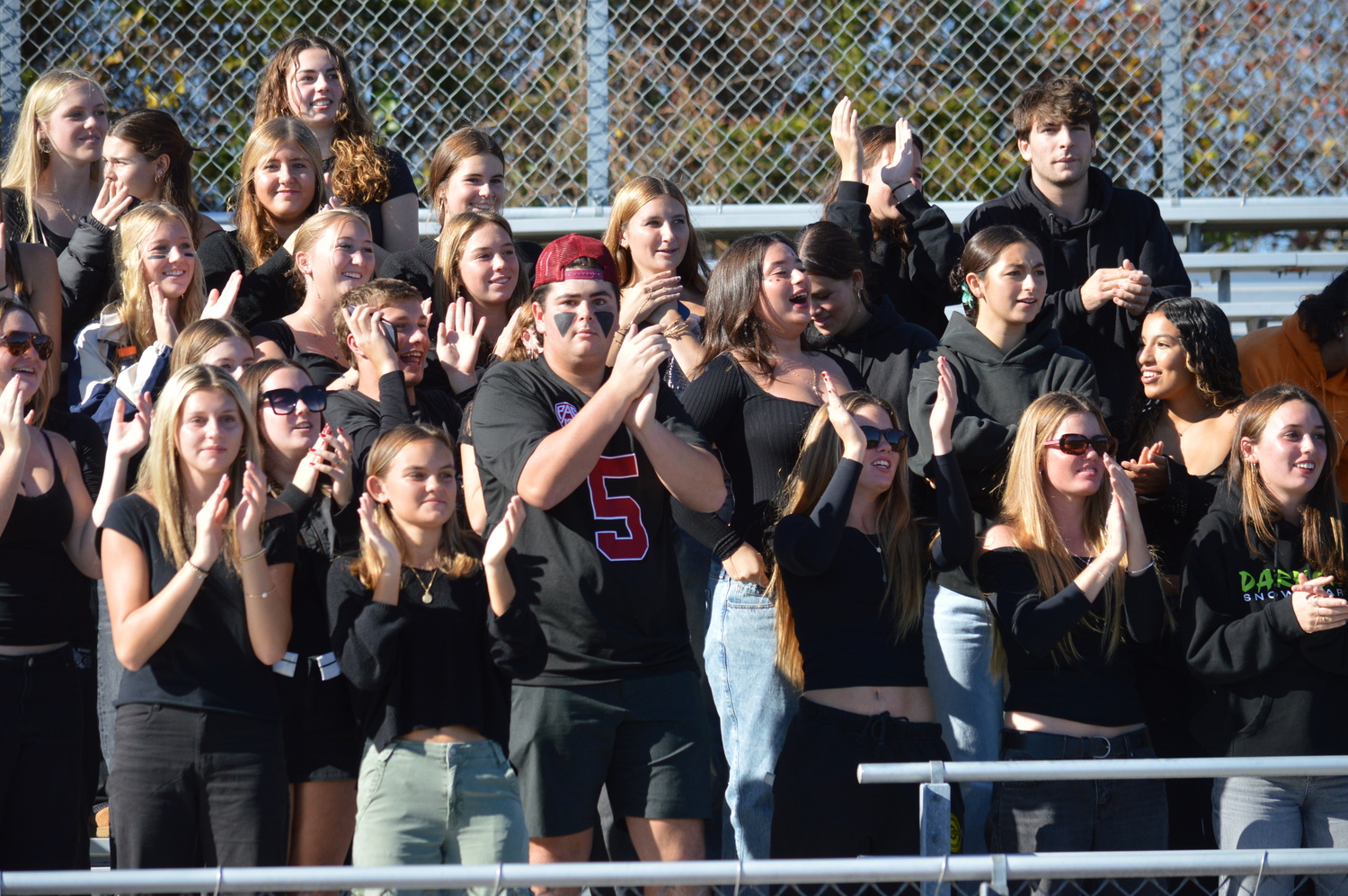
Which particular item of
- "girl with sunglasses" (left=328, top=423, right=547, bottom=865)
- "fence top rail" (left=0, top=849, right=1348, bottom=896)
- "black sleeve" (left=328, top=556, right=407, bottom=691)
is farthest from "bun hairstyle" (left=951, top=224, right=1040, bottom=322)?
"fence top rail" (left=0, top=849, right=1348, bottom=896)

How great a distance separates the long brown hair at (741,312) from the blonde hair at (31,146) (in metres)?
2.54

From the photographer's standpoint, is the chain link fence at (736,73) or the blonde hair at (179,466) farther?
the chain link fence at (736,73)

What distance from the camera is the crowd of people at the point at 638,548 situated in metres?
3.44

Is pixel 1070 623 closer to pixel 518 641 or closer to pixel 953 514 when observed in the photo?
pixel 953 514

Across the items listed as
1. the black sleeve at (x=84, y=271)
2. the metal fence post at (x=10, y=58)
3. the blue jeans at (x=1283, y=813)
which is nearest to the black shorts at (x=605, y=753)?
the blue jeans at (x=1283, y=813)

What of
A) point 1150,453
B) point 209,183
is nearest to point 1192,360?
point 1150,453

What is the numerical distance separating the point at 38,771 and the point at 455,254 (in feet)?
6.78

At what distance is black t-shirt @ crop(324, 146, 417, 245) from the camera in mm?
5476

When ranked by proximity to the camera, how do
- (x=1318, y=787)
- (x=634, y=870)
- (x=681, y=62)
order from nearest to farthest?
1. (x=634, y=870)
2. (x=1318, y=787)
3. (x=681, y=62)

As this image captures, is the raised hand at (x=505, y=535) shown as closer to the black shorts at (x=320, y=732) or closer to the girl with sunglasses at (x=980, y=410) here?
the black shorts at (x=320, y=732)

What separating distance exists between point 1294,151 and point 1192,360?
2355 mm

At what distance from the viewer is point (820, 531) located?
378 centimetres

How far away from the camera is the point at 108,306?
4672 mm

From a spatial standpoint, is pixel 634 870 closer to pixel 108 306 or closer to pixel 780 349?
pixel 780 349
